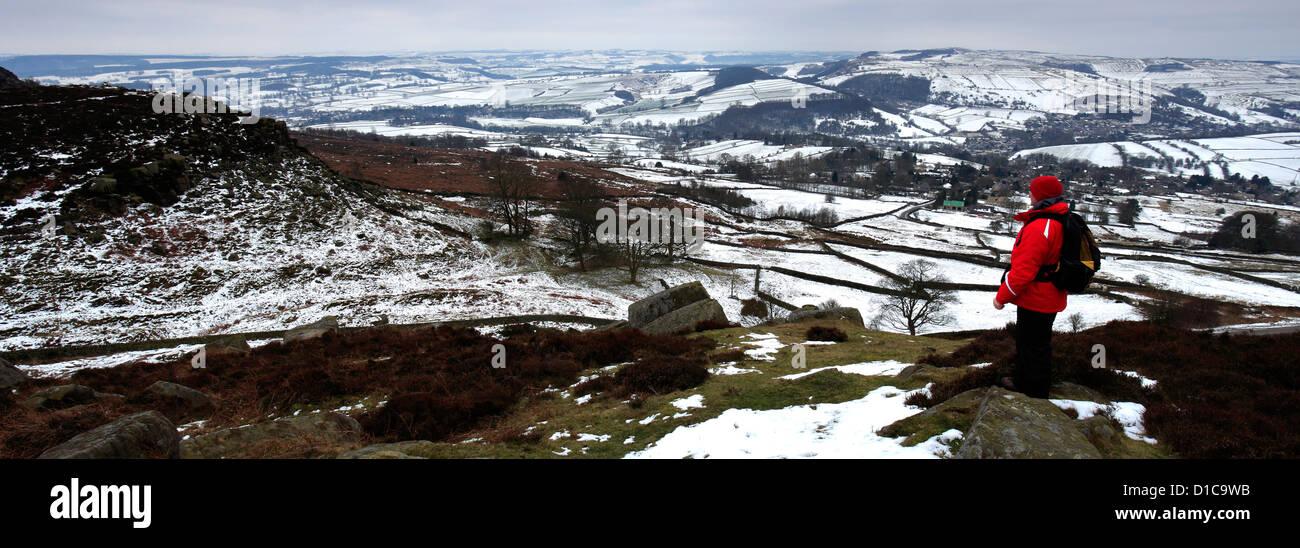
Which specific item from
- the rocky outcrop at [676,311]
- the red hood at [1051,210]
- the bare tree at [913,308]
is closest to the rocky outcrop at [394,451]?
the red hood at [1051,210]

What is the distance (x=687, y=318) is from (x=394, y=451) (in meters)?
14.9

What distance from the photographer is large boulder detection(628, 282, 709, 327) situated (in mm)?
23078

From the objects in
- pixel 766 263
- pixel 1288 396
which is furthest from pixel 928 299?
pixel 1288 396

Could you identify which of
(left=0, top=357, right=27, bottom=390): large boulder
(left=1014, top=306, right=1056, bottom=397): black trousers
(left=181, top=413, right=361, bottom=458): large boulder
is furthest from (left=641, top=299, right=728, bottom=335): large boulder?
(left=0, top=357, right=27, bottom=390): large boulder

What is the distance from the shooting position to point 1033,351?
7.36 meters

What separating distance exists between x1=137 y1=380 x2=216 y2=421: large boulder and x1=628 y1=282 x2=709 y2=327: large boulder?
1419cm

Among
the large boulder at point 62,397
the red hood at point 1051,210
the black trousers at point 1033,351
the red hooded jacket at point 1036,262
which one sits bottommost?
the large boulder at point 62,397

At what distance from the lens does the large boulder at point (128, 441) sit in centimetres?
A: 662

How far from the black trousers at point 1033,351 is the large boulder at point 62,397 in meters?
19.1

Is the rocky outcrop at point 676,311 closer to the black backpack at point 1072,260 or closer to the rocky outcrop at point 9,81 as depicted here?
the black backpack at point 1072,260

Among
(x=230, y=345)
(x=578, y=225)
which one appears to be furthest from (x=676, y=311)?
(x=578, y=225)

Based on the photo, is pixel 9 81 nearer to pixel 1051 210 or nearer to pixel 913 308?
pixel 1051 210

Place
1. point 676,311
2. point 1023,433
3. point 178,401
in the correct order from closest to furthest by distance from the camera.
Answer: point 1023,433 → point 178,401 → point 676,311

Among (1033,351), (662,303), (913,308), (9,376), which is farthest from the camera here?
(913,308)
